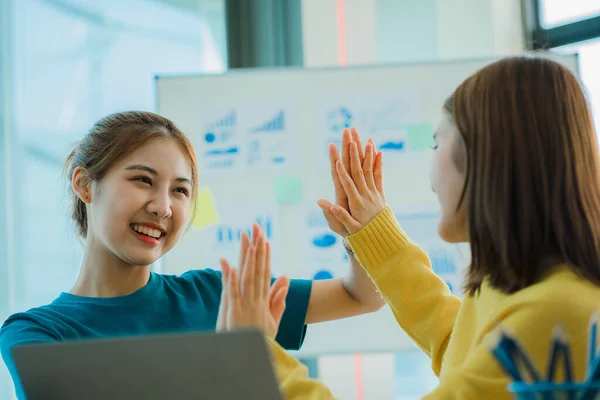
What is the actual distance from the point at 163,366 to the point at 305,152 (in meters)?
1.86

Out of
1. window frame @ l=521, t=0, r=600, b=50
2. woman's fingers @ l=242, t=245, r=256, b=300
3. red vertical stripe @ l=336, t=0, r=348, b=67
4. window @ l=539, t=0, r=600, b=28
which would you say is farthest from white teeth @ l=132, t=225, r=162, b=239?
window @ l=539, t=0, r=600, b=28

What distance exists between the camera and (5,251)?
274 centimetres

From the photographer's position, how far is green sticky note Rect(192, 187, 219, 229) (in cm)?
255

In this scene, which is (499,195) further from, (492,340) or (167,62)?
(167,62)

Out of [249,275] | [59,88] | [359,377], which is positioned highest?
[59,88]

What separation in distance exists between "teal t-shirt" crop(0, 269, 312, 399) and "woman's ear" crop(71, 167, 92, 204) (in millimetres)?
210

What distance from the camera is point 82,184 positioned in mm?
1548

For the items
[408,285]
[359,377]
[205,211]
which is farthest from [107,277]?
[359,377]

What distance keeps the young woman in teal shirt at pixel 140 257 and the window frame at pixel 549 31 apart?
198 cm

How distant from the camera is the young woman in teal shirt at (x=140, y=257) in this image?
1.42 metres

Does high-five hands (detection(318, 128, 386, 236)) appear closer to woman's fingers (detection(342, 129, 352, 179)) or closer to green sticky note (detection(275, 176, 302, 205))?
woman's fingers (detection(342, 129, 352, 179))

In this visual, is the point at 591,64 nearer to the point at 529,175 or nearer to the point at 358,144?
the point at 358,144

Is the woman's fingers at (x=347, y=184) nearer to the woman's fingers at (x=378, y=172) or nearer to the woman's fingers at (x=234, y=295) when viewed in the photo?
the woman's fingers at (x=378, y=172)

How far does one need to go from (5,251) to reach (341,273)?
1.26 metres
